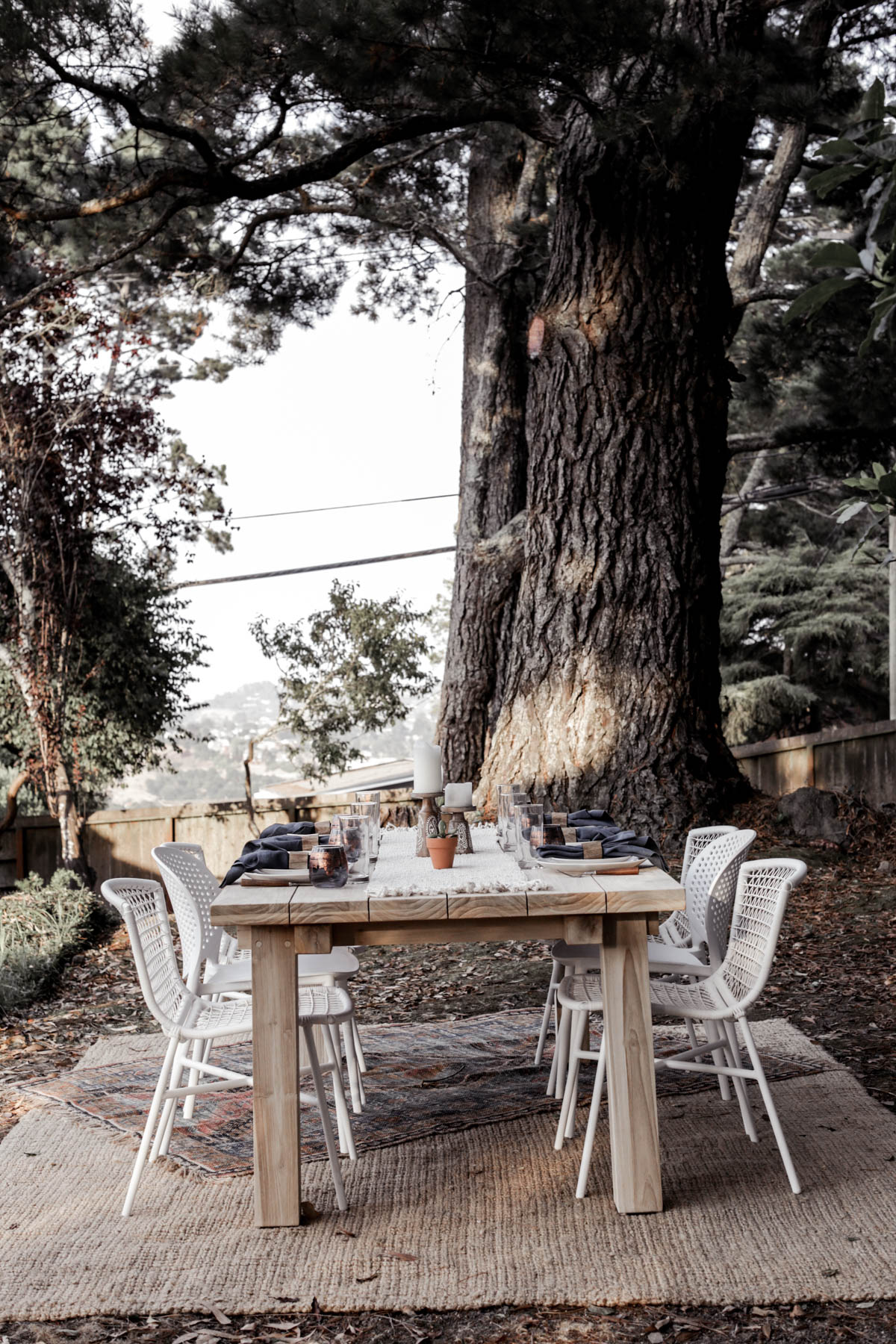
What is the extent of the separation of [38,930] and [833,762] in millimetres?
5403

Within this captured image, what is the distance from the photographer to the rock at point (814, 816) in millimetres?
6758

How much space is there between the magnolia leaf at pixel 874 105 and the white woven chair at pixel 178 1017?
225cm

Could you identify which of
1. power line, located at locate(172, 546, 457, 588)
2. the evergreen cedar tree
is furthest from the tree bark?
power line, located at locate(172, 546, 457, 588)

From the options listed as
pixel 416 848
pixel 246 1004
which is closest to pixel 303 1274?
pixel 246 1004

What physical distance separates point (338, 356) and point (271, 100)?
21.0 metres

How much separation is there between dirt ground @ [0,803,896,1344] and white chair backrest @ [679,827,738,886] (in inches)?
32.0

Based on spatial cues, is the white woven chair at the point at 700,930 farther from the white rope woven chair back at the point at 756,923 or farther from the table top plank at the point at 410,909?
the table top plank at the point at 410,909

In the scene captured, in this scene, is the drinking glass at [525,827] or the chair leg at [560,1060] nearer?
the drinking glass at [525,827]

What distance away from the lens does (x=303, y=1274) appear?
2.51 meters

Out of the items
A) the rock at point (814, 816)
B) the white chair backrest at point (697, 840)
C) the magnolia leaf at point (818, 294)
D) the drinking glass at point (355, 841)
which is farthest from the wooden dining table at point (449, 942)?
the rock at point (814, 816)

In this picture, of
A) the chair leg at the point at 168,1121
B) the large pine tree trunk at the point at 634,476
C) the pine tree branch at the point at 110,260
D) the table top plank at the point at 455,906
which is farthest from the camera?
the large pine tree trunk at the point at 634,476

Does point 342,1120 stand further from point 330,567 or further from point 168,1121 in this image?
point 330,567

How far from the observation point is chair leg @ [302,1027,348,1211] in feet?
9.24

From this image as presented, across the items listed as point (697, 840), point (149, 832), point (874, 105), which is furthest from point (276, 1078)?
point (149, 832)
